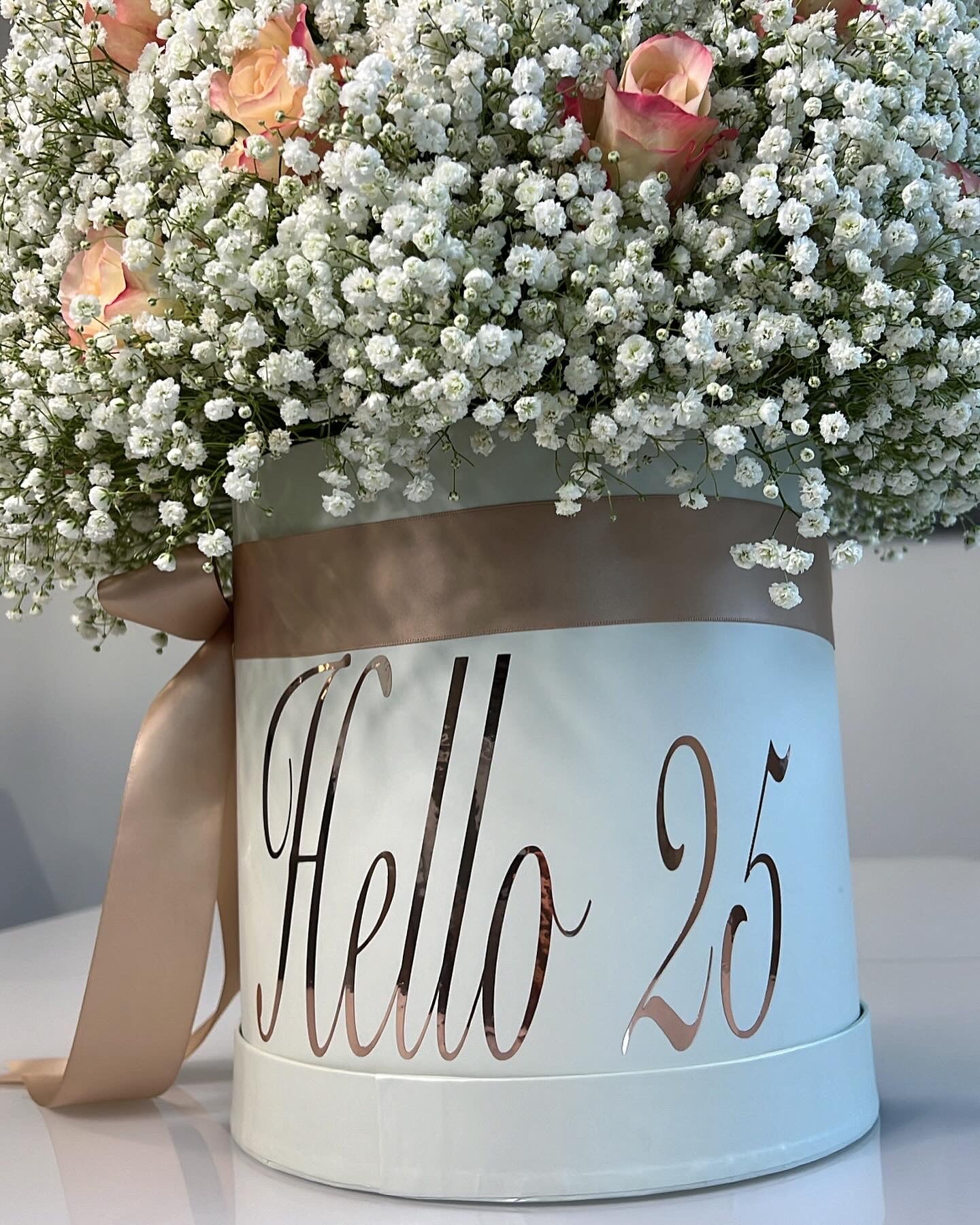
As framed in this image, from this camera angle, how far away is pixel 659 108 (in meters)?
0.65

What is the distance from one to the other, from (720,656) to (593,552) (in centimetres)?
10

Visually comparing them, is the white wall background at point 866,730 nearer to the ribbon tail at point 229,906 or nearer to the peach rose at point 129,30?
the ribbon tail at point 229,906

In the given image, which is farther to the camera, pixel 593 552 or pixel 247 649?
pixel 247 649

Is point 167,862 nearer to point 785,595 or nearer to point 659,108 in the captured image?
point 785,595

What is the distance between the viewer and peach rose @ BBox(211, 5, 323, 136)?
67cm

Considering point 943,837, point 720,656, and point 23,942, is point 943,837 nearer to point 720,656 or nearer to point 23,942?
point 23,942

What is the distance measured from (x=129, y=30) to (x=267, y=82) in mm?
137

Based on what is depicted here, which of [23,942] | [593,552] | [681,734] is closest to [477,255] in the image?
[593,552]

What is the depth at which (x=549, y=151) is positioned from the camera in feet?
2.15

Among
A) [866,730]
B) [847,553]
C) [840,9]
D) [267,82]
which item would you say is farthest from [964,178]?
[866,730]

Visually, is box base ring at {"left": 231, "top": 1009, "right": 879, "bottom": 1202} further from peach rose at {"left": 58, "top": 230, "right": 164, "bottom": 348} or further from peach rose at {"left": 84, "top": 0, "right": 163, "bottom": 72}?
peach rose at {"left": 84, "top": 0, "right": 163, "bottom": 72}

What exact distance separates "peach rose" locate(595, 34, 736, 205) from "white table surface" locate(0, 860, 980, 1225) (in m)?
0.56

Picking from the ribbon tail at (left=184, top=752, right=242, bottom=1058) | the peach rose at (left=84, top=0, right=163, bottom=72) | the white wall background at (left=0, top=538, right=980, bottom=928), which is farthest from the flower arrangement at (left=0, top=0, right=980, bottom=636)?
the white wall background at (left=0, top=538, right=980, bottom=928)

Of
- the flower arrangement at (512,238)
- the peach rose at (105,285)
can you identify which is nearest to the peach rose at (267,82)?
the flower arrangement at (512,238)
